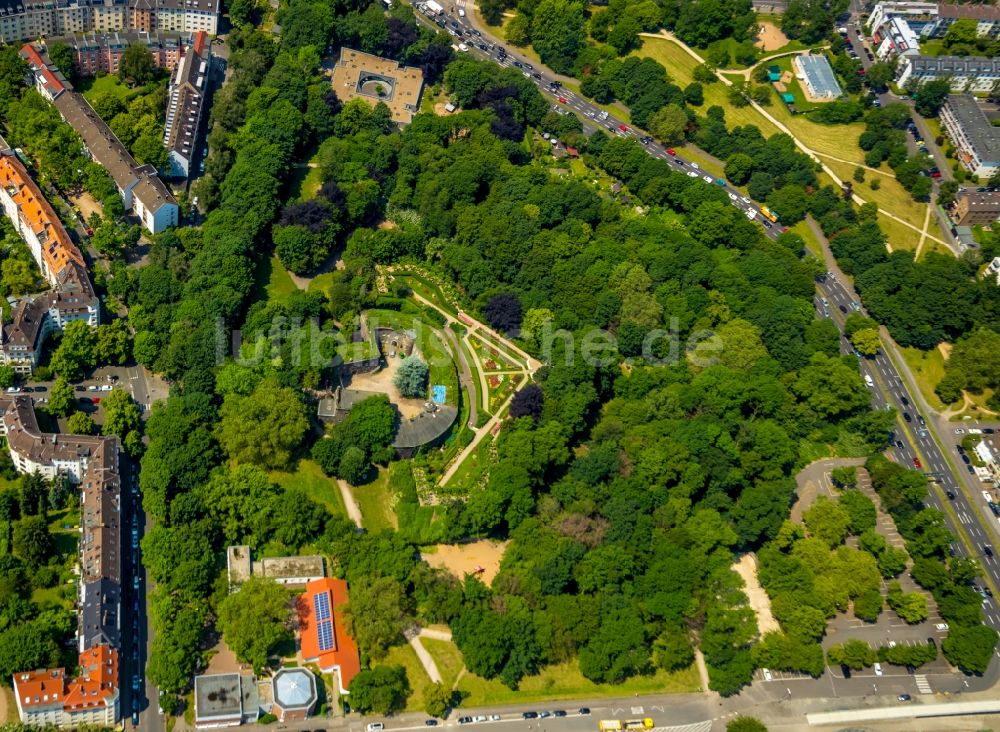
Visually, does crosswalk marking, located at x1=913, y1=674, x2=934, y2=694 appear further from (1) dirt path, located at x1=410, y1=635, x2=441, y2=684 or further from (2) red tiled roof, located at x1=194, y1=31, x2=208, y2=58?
(2) red tiled roof, located at x1=194, y1=31, x2=208, y2=58

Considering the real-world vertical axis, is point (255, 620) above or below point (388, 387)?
below

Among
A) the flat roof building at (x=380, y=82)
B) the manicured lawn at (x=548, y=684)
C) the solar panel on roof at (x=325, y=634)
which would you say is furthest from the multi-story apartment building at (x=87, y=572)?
the flat roof building at (x=380, y=82)

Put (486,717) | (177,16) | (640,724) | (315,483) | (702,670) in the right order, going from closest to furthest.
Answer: (486,717), (640,724), (702,670), (315,483), (177,16)

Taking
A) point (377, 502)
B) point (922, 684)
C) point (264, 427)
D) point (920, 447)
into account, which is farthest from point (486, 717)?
point (920, 447)

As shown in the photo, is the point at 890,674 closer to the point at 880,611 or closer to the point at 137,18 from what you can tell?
the point at 880,611

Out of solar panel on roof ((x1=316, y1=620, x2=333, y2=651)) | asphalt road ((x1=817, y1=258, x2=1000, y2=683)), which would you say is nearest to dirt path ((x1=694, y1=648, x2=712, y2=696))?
asphalt road ((x1=817, y1=258, x2=1000, y2=683))

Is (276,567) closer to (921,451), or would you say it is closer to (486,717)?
(486,717)

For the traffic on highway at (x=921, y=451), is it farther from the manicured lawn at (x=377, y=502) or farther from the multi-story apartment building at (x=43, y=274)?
the multi-story apartment building at (x=43, y=274)
